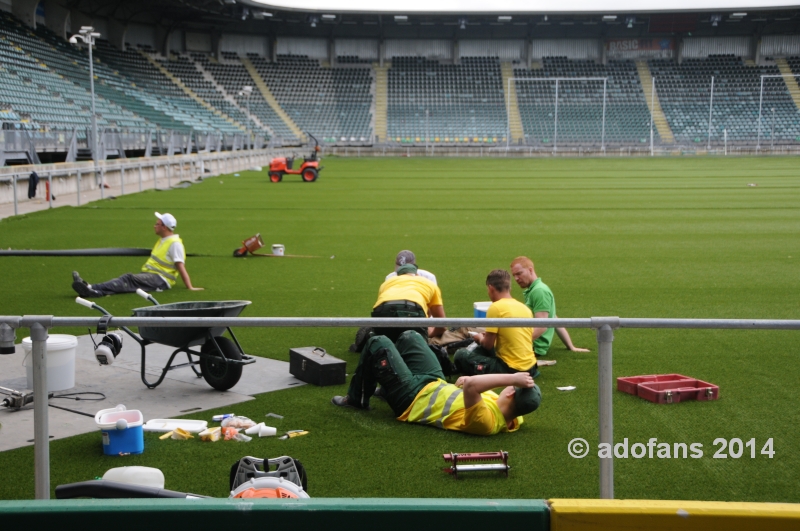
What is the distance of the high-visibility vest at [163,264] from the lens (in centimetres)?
1219

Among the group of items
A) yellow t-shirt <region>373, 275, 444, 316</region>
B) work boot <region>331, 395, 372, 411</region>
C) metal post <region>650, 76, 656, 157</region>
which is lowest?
work boot <region>331, 395, 372, 411</region>

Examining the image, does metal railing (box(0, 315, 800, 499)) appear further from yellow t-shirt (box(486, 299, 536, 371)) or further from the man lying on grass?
yellow t-shirt (box(486, 299, 536, 371))

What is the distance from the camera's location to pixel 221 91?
7662 centimetres

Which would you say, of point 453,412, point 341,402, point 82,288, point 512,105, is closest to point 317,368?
point 341,402

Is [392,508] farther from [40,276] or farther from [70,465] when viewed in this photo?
[40,276]

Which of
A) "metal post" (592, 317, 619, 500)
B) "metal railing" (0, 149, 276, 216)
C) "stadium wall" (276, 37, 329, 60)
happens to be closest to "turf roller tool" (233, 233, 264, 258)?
"metal railing" (0, 149, 276, 216)

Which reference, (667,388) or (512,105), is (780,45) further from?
(667,388)

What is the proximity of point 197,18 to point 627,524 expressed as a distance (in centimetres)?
7756

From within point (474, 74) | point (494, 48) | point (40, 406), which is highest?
point (494, 48)

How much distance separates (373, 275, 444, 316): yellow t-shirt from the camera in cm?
784

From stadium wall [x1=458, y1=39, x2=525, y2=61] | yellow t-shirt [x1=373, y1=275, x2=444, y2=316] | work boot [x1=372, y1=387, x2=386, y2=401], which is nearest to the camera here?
work boot [x1=372, y1=387, x2=386, y2=401]

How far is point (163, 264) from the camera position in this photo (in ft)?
40.4

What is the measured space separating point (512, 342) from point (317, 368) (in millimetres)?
1652

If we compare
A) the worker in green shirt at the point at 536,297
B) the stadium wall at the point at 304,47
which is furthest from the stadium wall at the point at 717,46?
the worker in green shirt at the point at 536,297
